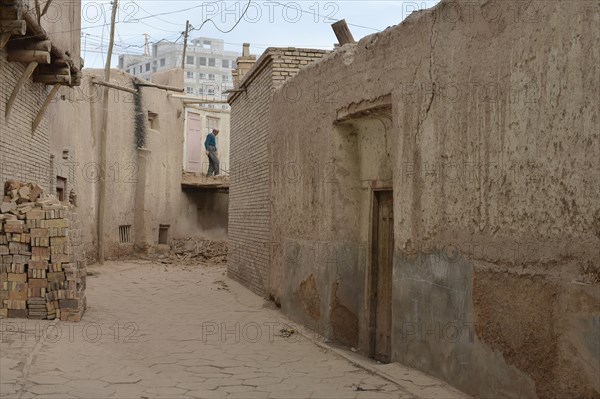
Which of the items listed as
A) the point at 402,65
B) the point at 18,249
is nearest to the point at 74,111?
the point at 18,249

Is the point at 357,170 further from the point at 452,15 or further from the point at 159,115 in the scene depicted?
the point at 159,115

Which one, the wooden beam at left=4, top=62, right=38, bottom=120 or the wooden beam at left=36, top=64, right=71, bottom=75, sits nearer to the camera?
the wooden beam at left=4, top=62, right=38, bottom=120

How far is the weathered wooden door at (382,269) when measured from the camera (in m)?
7.54

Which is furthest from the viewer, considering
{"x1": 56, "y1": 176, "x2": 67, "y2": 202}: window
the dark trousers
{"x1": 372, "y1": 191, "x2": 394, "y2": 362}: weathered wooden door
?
the dark trousers

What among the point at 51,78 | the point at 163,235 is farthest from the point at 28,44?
the point at 163,235

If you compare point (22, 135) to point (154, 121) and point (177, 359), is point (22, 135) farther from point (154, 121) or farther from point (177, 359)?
point (154, 121)

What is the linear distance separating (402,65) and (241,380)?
357 centimetres

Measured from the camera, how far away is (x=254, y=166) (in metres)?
13.0

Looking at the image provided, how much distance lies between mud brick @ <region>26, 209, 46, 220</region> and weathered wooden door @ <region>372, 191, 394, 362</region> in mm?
4451

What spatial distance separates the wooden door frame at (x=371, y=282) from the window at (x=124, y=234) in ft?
43.3

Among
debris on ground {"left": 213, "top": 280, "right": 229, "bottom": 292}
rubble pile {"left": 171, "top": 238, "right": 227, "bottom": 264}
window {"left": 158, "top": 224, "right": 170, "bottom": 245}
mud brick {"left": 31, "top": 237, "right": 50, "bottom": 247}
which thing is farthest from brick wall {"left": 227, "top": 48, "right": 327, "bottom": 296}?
window {"left": 158, "top": 224, "right": 170, "bottom": 245}

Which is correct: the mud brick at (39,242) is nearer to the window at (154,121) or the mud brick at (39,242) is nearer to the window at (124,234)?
the window at (124,234)

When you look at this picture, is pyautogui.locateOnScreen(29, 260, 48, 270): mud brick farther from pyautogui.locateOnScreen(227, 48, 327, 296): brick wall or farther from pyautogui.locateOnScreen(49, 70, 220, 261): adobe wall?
pyautogui.locateOnScreen(49, 70, 220, 261): adobe wall

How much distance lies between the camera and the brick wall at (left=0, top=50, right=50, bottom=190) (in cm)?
977
